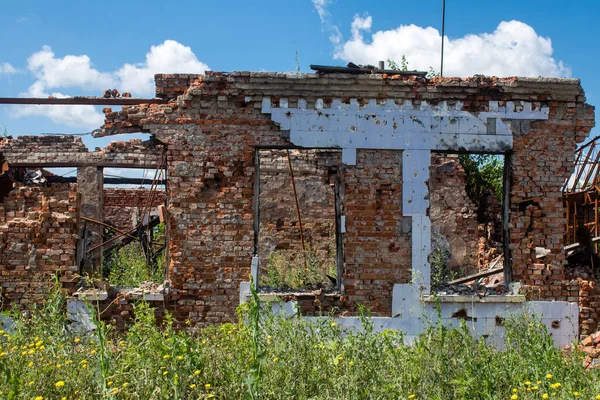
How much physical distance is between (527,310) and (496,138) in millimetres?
2339

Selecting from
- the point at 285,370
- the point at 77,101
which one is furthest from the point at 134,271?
the point at 285,370

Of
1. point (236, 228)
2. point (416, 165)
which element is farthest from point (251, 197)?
point (416, 165)

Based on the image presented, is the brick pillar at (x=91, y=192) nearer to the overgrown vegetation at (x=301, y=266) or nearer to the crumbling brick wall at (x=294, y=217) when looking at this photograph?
the crumbling brick wall at (x=294, y=217)

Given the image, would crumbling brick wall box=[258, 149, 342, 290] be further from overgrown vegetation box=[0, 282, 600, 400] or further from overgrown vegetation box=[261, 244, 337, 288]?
overgrown vegetation box=[0, 282, 600, 400]

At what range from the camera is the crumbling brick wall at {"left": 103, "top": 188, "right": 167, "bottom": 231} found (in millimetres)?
17266

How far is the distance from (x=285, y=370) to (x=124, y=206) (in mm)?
13538

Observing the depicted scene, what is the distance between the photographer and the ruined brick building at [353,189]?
25.9 ft

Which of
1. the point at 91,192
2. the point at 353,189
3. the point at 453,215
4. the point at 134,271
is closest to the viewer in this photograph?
the point at 353,189

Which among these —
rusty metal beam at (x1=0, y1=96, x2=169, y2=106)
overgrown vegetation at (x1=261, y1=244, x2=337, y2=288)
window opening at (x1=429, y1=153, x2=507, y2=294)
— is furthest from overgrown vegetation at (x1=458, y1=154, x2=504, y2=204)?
rusty metal beam at (x1=0, y1=96, x2=169, y2=106)

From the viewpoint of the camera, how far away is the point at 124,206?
17531 millimetres

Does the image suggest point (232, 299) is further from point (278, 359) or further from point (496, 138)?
point (496, 138)

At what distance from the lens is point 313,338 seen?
5812 millimetres

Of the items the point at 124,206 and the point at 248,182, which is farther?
the point at 124,206

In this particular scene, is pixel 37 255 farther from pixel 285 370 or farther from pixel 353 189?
pixel 285 370
